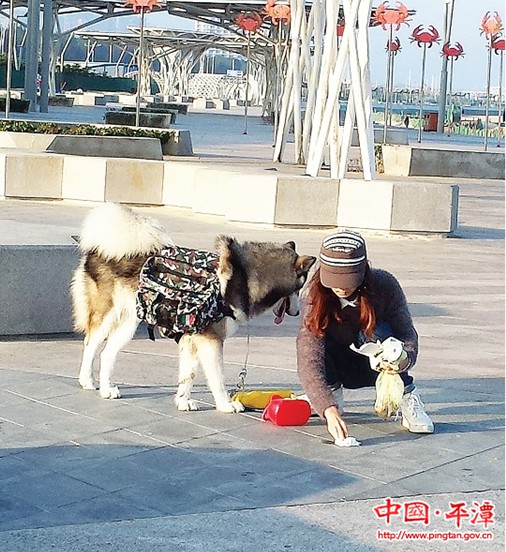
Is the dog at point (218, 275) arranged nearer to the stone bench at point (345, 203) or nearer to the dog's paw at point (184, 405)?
the dog's paw at point (184, 405)

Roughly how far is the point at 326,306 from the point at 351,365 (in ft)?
1.52

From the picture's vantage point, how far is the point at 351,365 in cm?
640

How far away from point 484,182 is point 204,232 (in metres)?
11.7

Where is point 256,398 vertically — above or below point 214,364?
below

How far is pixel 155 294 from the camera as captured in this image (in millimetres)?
6543

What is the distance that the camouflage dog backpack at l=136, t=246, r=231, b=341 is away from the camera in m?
6.47

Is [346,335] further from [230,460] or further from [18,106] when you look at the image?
[18,106]

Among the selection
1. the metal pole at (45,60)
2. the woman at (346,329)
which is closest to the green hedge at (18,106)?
the metal pole at (45,60)

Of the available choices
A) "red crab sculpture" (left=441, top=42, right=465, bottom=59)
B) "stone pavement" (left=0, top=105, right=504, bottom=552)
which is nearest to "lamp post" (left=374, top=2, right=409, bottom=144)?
"red crab sculpture" (left=441, top=42, right=465, bottom=59)

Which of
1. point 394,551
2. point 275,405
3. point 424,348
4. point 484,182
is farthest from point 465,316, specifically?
point 484,182

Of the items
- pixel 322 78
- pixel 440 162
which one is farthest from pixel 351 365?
pixel 440 162

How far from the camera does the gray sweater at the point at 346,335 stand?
612 cm

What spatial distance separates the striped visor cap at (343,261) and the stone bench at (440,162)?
18.8m

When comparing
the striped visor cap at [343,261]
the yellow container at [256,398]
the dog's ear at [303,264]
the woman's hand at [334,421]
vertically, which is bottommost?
the yellow container at [256,398]
